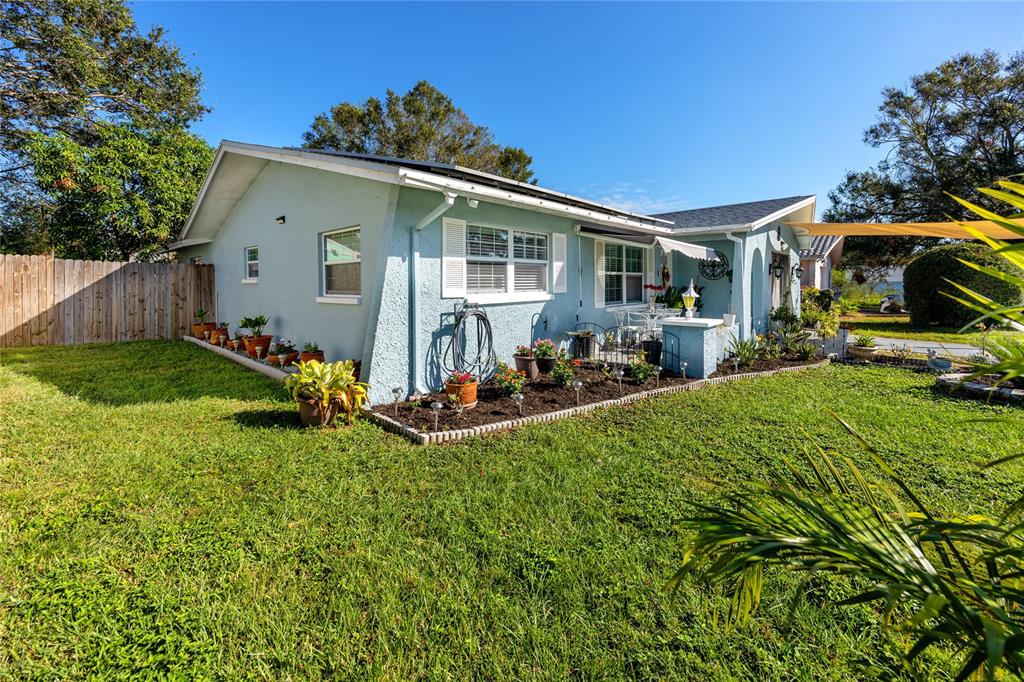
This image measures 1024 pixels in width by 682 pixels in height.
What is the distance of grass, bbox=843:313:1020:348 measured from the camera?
48.6 ft

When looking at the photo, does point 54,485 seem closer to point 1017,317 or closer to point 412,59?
point 1017,317

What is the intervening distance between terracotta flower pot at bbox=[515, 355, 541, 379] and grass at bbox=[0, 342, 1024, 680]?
7.71 ft

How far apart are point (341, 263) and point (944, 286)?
2094cm

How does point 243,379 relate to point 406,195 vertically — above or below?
below

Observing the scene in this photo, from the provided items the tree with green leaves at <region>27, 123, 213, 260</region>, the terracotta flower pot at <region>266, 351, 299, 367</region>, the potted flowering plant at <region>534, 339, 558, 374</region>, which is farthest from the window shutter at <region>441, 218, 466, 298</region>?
the tree with green leaves at <region>27, 123, 213, 260</region>

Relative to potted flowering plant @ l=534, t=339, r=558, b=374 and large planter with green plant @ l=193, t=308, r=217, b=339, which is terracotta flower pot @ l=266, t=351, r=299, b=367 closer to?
potted flowering plant @ l=534, t=339, r=558, b=374

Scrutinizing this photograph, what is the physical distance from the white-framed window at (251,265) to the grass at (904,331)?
60.8 ft

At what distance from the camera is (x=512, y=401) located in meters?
7.36

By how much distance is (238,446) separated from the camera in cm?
546

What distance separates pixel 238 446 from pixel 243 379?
4.11m

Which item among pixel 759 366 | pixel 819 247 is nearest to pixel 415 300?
pixel 759 366

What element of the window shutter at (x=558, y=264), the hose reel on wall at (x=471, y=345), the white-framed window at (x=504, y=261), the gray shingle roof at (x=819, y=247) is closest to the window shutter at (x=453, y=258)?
the white-framed window at (x=504, y=261)

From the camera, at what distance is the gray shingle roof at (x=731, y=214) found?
43.2 feet

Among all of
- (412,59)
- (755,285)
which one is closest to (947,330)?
(755,285)
